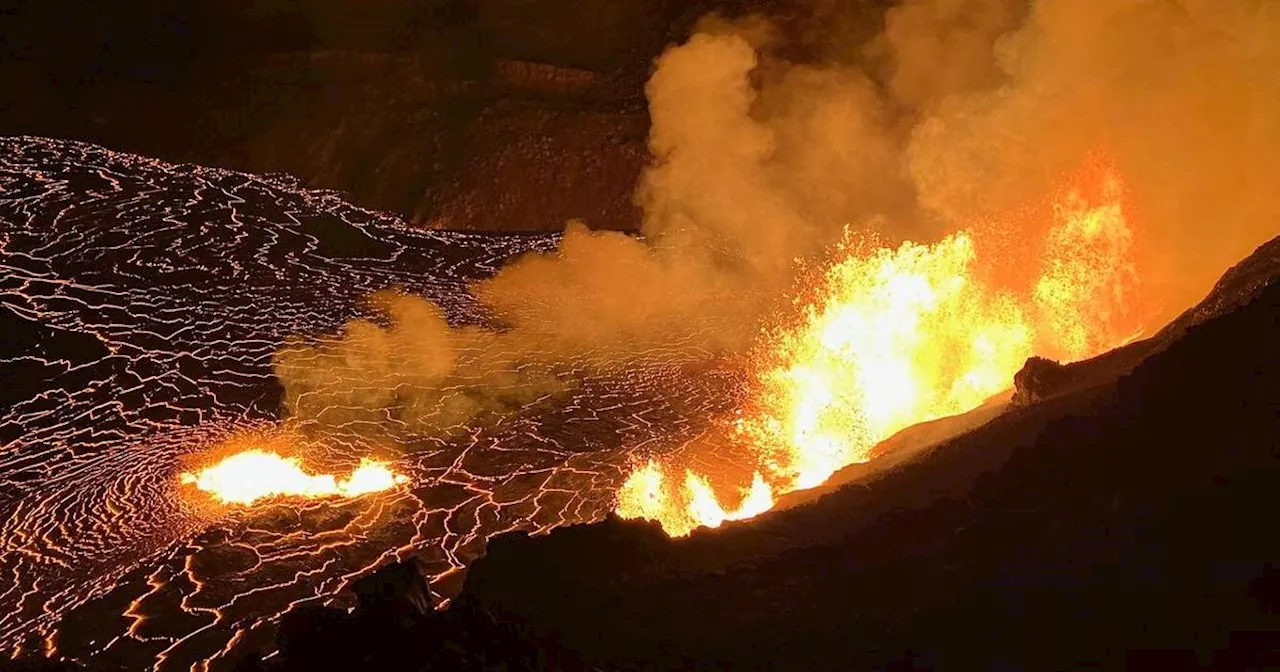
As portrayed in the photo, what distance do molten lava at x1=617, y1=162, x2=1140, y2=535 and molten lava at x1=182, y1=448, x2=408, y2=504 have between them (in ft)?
10.2

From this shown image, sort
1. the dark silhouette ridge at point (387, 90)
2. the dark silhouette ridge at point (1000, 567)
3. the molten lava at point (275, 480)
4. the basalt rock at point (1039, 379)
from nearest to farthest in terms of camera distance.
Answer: the dark silhouette ridge at point (1000, 567), the basalt rock at point (1039, 379), the molten lava at point (275, 480), the dark silhouette ridge at point (387, 90)

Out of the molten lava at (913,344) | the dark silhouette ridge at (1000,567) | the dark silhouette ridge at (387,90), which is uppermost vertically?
the dark silhouette ridge at (387,90)

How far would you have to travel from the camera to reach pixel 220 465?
11.9 meters

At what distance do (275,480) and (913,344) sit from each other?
369 inches

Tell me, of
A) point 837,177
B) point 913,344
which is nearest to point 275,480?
point 913,344

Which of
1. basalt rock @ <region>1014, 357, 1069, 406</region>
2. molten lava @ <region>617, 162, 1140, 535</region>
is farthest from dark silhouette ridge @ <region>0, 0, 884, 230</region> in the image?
basalt rock @ <region>1014, 357, 1069, 406</region>

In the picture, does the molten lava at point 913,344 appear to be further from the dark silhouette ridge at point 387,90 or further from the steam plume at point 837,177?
the dark silhouette ridge at point 387,90

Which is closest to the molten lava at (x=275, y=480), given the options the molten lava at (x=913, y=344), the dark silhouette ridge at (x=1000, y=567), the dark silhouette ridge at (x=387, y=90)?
the molten lava at (x=913, y=344)

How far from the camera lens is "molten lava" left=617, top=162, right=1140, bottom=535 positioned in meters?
12.6

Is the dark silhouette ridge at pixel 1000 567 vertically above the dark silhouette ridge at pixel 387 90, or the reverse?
the dark silhouette ridge at pixel 387 90

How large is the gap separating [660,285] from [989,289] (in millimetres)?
6879

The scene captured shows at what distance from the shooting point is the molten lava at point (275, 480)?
1138 cm

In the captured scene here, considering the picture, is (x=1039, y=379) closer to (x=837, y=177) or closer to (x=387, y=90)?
(x=837, y=177)

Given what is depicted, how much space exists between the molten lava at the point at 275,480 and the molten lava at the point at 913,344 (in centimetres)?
311
